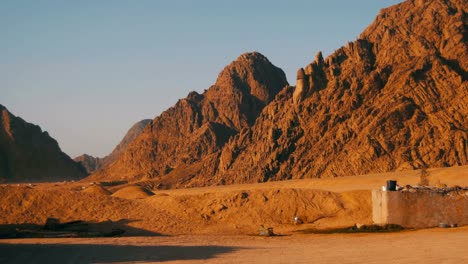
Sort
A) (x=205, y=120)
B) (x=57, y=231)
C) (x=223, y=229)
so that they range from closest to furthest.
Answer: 1. (x=57, y=231)
2. (x=223, y=229)
3. (x=205, y=120)

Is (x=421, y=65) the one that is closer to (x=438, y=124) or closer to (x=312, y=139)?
(x=438, y=124)

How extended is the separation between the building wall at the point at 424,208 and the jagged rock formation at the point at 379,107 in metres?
36.0

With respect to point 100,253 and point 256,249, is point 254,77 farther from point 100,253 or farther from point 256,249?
point 100,253

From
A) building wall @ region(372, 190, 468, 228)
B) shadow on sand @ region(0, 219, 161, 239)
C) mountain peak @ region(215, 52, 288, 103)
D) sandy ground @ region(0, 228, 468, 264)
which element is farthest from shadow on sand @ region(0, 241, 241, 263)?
mountain peak @ region(215, 52, 288, 103)

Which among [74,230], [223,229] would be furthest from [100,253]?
[223,229]

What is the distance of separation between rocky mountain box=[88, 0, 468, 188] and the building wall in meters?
36.1

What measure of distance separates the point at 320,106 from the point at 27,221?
155 ft

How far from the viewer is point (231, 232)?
123 feet

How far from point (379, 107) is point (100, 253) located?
53.7 metres

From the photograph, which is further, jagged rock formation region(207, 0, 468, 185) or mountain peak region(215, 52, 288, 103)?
mountain peak region(215, 52, 288, 103)

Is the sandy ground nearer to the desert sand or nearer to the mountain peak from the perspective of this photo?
the desert sand

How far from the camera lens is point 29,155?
5399 inches

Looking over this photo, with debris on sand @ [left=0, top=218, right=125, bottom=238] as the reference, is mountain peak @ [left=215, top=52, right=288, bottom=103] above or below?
above

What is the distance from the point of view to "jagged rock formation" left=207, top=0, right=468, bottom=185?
70.4 metres
